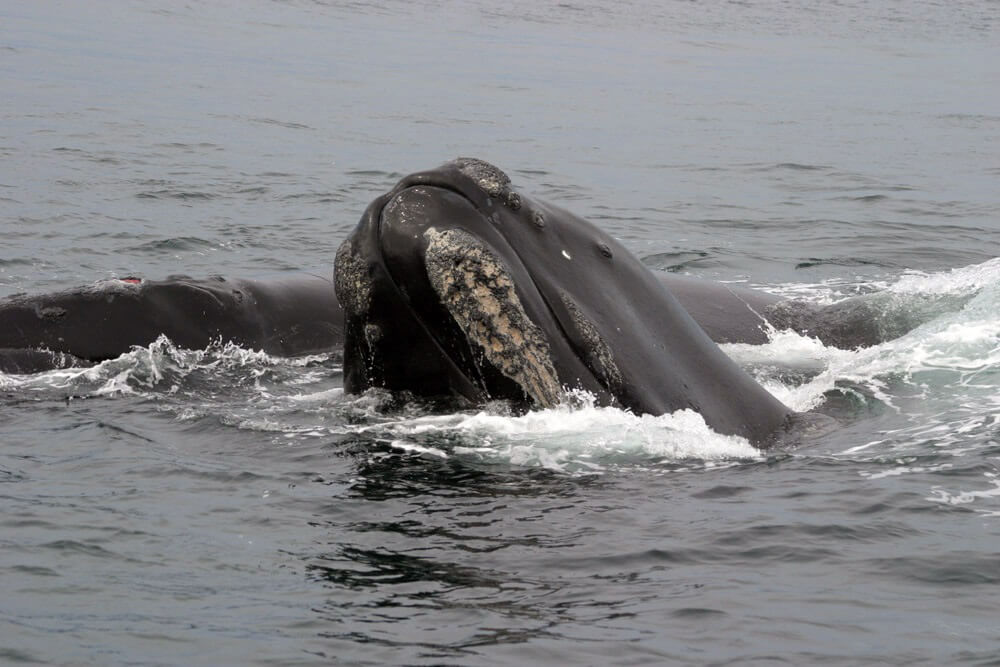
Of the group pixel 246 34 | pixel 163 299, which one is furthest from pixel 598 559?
pixel 246 34

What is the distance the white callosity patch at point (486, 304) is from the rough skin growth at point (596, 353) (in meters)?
0.21

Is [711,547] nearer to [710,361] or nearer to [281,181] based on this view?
[710,361]

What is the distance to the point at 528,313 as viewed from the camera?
7906mm

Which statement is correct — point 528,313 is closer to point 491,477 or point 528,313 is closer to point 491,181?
point 491,181

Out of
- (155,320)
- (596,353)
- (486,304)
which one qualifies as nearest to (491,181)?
(486,304)

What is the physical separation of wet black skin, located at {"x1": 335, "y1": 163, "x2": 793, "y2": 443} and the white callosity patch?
53 millimetres

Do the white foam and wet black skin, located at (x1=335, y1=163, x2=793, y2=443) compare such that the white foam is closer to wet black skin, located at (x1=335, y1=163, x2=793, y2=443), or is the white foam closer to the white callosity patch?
wet black skin, located at (x1=335, y1=163, x2=793, y2=443)

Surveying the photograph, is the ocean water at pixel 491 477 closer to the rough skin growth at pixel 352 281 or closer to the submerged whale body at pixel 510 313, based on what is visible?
the submerged whale body at pixel 510 313

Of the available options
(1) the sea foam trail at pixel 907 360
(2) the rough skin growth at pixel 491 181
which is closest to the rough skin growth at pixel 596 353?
(2) the rough skin growth at pixel 491 181

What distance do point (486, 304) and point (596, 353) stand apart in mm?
615

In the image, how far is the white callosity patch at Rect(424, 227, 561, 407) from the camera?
25.7 ft

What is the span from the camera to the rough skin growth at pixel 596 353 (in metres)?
8.01

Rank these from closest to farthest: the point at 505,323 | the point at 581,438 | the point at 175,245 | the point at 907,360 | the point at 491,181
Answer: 1. the point at 505,323
2. the point at 581,438
3. the point at 491,181
4. the point at 907,360
5. the point at 175,245

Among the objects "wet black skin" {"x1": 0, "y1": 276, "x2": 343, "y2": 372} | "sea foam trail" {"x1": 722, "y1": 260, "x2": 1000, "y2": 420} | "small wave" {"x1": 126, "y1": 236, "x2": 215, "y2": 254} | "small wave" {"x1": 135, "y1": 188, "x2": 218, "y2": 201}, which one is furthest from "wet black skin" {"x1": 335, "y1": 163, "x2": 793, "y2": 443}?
"small wave" {"x1": 135, "y1": 188, "x2": 218, "y2": 201}
